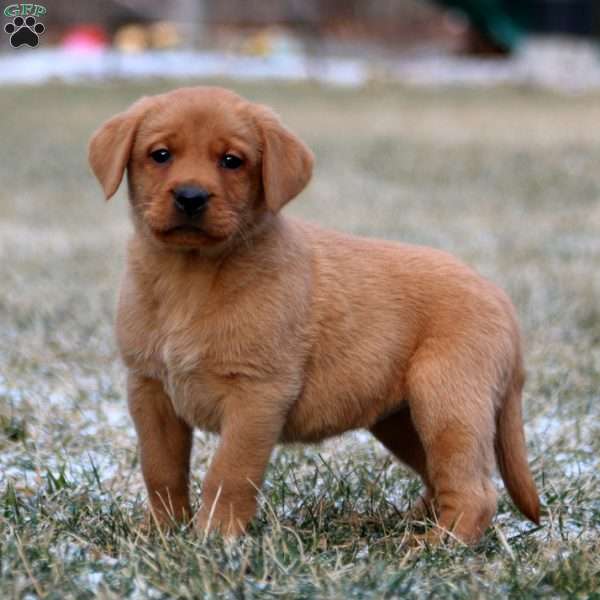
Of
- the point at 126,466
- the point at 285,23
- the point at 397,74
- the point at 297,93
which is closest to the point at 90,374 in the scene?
the point at 126,466

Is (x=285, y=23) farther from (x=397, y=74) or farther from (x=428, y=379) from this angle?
(x=428, y=379)

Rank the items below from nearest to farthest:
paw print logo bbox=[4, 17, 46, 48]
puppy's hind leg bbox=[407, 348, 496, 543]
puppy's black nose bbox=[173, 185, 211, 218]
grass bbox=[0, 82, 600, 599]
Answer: grass bbox=[0, 82, 600, 599], puppy's black nose bbox=[173, 185, 211, 218], puppy's hind leg bbox=[407, 348, 496, 543], paw print logo bbox=[4, 17, 46, 48]

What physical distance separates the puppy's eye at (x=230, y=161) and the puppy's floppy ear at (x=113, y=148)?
263 mm

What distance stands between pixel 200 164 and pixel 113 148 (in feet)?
0.98

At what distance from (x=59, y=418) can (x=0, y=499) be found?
102 cm

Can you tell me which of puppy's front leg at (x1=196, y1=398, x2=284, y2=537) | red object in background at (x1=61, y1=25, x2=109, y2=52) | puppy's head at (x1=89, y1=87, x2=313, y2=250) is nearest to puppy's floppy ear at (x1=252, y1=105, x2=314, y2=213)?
puppy's head at (x1=89, y1=87, x2=313, y2=250)

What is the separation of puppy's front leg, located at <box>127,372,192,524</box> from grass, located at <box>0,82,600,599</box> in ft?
0.33

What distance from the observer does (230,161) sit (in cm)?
331

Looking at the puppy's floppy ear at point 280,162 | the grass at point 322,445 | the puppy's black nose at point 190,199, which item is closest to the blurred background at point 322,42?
the grass at point 322,445

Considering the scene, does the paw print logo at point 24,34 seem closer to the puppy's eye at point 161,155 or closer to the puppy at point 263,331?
the puppy at point 263,331

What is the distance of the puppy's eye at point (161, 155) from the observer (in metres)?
3.30

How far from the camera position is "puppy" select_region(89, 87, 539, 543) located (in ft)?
10.7

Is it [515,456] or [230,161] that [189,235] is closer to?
[230,161]

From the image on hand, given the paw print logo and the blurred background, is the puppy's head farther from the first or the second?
the blurred background
